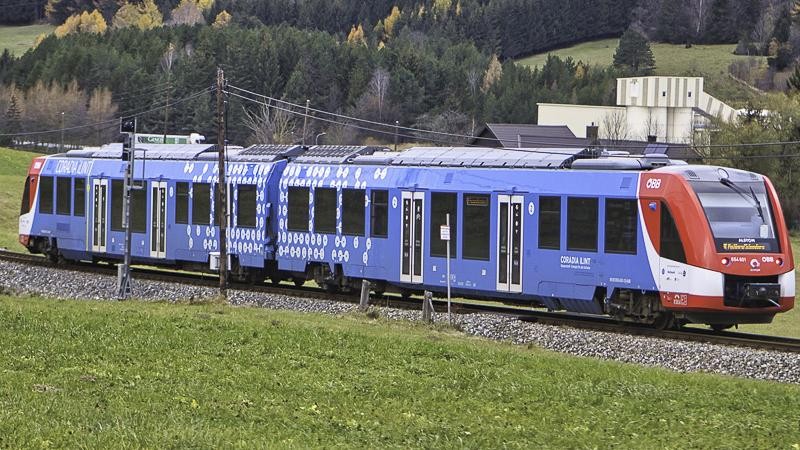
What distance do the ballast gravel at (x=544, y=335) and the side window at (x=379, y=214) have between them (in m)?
2.24

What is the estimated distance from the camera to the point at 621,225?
2762 centimetres

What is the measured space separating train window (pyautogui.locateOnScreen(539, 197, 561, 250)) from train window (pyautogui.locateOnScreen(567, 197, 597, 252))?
1.00 ft

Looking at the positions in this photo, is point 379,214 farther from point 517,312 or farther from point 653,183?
point 653,183

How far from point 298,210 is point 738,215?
12.6 meters

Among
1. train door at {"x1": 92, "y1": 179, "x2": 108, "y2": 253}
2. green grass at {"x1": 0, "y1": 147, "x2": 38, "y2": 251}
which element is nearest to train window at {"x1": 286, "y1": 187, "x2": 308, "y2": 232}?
train door at {"x1": 92, "y1": 179, "x2": 108, "y2": 253}

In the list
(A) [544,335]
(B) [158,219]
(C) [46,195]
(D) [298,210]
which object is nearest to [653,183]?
(A) [544,335]

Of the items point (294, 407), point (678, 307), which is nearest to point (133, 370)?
point (294, 407)

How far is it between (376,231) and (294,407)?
1750 cm

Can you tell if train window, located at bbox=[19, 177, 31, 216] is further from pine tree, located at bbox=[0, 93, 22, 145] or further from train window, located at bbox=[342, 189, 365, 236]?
pine tree, located at bbox=[0, 93, 22, 145]

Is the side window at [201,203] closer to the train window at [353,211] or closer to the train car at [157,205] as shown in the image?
the train car at [157,205]

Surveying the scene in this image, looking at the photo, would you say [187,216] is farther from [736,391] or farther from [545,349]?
[736,391]

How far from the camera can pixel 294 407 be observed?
52.7ft

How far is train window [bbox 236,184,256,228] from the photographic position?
37.1 m

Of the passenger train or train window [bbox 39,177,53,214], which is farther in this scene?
train window [bbox 39,177,53,214]
